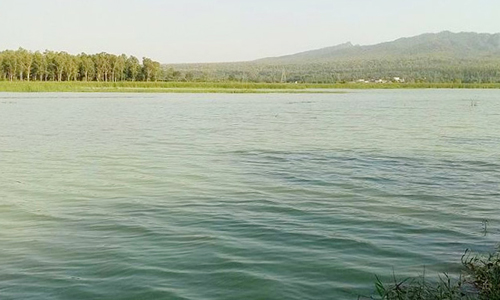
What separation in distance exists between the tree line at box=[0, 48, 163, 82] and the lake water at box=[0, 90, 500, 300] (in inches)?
4219

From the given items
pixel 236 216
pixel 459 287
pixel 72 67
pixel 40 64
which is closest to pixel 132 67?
pixel 72 67

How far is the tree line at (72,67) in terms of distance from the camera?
12438cm

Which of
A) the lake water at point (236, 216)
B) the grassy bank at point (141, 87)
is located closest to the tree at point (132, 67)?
the grassy bank at point (141, 87)

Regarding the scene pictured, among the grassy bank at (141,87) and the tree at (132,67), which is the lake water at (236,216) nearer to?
the grassy bank at (141,87)

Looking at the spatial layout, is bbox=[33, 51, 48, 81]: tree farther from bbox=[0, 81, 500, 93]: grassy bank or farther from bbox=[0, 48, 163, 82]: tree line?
bbox=[0, 81, 500, 93]: grassy bank

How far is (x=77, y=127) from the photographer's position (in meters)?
34.2

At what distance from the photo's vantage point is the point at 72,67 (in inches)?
5138

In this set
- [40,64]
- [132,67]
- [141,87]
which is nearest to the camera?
[141,87]

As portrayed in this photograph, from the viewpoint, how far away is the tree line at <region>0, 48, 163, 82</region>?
124 meters

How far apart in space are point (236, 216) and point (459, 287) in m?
5.60

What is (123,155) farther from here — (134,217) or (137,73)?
(137,73)

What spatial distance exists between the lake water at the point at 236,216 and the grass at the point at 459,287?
49 cm

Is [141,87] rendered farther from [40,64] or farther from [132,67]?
[132,67]

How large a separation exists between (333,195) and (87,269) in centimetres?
682
